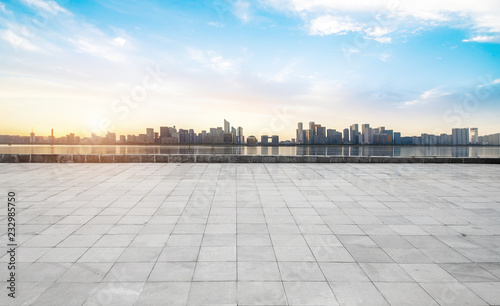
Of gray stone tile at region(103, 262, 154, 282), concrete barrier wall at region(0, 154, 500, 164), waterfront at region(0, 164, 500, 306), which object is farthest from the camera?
concrete barrier wall at region(0, 154, 500, 164)

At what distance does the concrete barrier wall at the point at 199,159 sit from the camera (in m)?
16.5

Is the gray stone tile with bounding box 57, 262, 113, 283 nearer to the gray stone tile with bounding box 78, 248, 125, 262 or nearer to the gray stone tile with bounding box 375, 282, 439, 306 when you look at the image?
the gray stone tile with bounding box 78, 248, 125, 262

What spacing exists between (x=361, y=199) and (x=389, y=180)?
4002 mm

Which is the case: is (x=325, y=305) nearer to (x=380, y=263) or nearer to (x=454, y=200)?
(x=380, y=263)

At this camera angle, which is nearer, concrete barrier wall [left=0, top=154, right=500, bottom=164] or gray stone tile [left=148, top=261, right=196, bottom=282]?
gray stone tile [left=148, top=261, right=196, bottom=282]

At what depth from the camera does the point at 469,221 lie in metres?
6.27

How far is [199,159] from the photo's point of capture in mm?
17031

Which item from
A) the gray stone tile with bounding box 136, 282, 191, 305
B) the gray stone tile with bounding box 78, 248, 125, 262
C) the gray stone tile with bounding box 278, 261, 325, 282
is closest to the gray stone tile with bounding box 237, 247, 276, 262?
the gray stone tile with bounding box 278, 261, 325, 282

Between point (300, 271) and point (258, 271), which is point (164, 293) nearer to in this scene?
point (258, 271)

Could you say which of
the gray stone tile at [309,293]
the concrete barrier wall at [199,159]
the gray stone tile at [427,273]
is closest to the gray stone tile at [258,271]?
the gray stone tile at [309,293]

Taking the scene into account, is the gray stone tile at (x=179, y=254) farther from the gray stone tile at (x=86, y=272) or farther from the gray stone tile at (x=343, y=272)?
the gray stone tile at (x=343, y=272)

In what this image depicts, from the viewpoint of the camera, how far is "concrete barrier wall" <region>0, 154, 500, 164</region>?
54.0ft

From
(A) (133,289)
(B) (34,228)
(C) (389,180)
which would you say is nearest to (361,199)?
(C) (389,180)

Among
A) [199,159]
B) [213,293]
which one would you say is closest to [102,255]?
[213,293]
